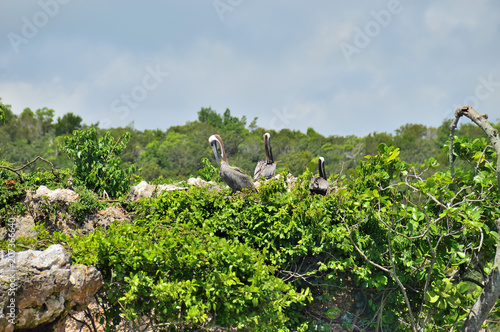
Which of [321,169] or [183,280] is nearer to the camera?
[183,280]

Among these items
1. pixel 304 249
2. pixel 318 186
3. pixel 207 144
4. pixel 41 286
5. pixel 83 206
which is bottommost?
pixel 41 286

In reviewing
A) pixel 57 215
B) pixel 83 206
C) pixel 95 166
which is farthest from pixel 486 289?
pixel 95 166

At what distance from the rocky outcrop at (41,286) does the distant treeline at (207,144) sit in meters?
26.9

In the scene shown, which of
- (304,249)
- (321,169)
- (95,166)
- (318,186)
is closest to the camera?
(304,249)

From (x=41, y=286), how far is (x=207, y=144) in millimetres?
42075

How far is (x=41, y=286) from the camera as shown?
144 inches

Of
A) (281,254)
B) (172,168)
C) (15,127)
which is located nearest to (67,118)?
(15,127)

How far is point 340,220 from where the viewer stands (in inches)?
211

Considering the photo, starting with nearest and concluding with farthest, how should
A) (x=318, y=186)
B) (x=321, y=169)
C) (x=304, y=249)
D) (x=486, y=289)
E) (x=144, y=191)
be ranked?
1. (x=486, y=289)
2. (x=304, y=249)
3. (x=318, y=186)
4. (x=321, y=169)
5. (x=144, y=191)

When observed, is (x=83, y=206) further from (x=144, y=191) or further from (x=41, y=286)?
(x=41, y=286)

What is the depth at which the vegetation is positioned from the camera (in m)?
4.18

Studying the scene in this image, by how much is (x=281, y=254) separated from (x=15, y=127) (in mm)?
53999

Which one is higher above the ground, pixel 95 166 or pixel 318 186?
pixel 95 166

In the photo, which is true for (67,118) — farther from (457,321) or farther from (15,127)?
(457,321)
